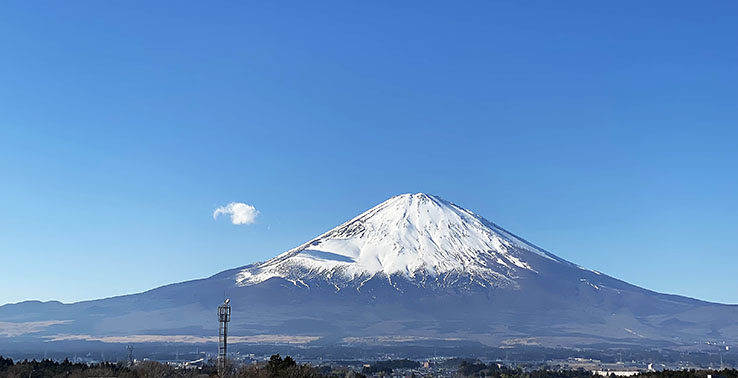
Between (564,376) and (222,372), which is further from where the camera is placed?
(564,376)

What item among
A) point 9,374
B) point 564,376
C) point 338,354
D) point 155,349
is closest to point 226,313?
point 9,374

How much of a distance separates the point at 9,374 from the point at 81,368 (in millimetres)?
9279

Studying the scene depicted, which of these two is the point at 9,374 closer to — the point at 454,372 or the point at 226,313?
the point at 226,313

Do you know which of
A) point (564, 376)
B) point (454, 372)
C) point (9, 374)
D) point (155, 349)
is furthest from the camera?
point (155, 349)

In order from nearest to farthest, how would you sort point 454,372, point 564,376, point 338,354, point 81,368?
point 81,368
point 564,376
point 454,372
point 338,354

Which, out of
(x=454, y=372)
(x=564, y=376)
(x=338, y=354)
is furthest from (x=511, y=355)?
(x=564, y=376)

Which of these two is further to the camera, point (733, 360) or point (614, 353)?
point (614, 353)

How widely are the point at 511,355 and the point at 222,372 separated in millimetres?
124394

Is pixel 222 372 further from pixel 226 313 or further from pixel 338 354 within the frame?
pixel 338 354

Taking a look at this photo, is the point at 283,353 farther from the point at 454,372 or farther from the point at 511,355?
the point at 454,372

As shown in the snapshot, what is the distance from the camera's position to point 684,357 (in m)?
185

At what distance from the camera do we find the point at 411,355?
604ft

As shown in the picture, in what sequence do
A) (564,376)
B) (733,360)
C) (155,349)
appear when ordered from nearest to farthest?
(564,376)
(733,360)
(155,349)

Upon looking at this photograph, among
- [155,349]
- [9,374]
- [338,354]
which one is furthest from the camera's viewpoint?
[155,349]
